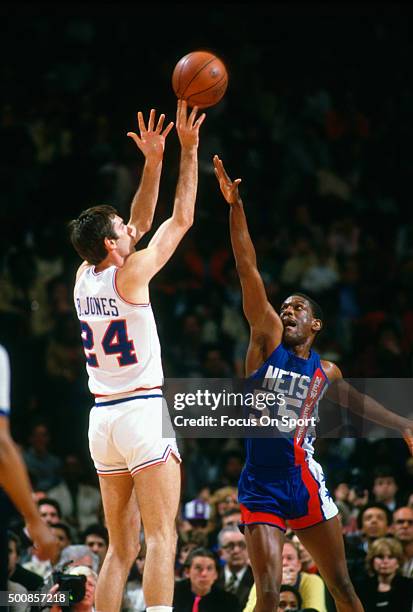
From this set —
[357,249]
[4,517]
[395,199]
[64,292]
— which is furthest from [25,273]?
[4,517]

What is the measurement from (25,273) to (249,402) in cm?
609

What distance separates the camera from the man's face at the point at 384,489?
32.1 feet

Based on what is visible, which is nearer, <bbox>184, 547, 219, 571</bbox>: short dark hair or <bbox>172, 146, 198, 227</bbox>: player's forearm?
<bbox>172, 146, 198, 227</bbox>: player's forearm

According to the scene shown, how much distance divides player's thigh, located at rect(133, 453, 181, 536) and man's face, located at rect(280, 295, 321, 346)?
4.10ft

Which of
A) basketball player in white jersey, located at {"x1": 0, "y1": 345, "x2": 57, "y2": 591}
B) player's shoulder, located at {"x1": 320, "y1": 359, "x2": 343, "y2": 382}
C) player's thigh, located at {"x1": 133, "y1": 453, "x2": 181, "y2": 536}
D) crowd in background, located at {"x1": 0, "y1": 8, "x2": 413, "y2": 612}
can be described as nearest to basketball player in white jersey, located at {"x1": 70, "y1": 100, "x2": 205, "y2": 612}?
player's thigh, located at {"x1": 133, "y1": 453, "x2": 181, "y2": 536}

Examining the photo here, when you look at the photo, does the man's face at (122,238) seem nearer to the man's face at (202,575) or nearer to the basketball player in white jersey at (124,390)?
the basketball player in white jersey at (124,390)

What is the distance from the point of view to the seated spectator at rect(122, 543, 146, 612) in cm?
845

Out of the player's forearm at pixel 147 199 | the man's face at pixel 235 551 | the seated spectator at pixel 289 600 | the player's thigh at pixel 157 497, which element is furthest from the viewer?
the man's face at pixel 235 551

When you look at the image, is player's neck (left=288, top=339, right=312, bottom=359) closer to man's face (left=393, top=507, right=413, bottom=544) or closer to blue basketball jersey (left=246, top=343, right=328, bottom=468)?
blue basketball jersey (left=246, top=343, right=328, bottom=468)

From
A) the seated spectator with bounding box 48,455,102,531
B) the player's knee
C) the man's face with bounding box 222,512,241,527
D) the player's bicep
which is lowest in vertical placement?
the player's knee

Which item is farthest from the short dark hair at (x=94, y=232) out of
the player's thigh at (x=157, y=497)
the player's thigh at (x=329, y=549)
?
the player's thigh at (x=329, y=549)

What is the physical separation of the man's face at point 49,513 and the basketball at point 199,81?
12.6 feet

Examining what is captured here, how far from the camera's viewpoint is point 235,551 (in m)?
8.73

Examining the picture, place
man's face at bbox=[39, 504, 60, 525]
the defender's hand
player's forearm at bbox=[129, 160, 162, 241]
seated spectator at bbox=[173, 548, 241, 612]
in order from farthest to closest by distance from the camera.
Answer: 1. man's face at bbox=[39, 504, 60, 525]
2. seated spectator at bbox=[173, 548, 241, 612]
3. player's forearm at bbox=[129, 160, 162, 241]
4. the defender's hand
